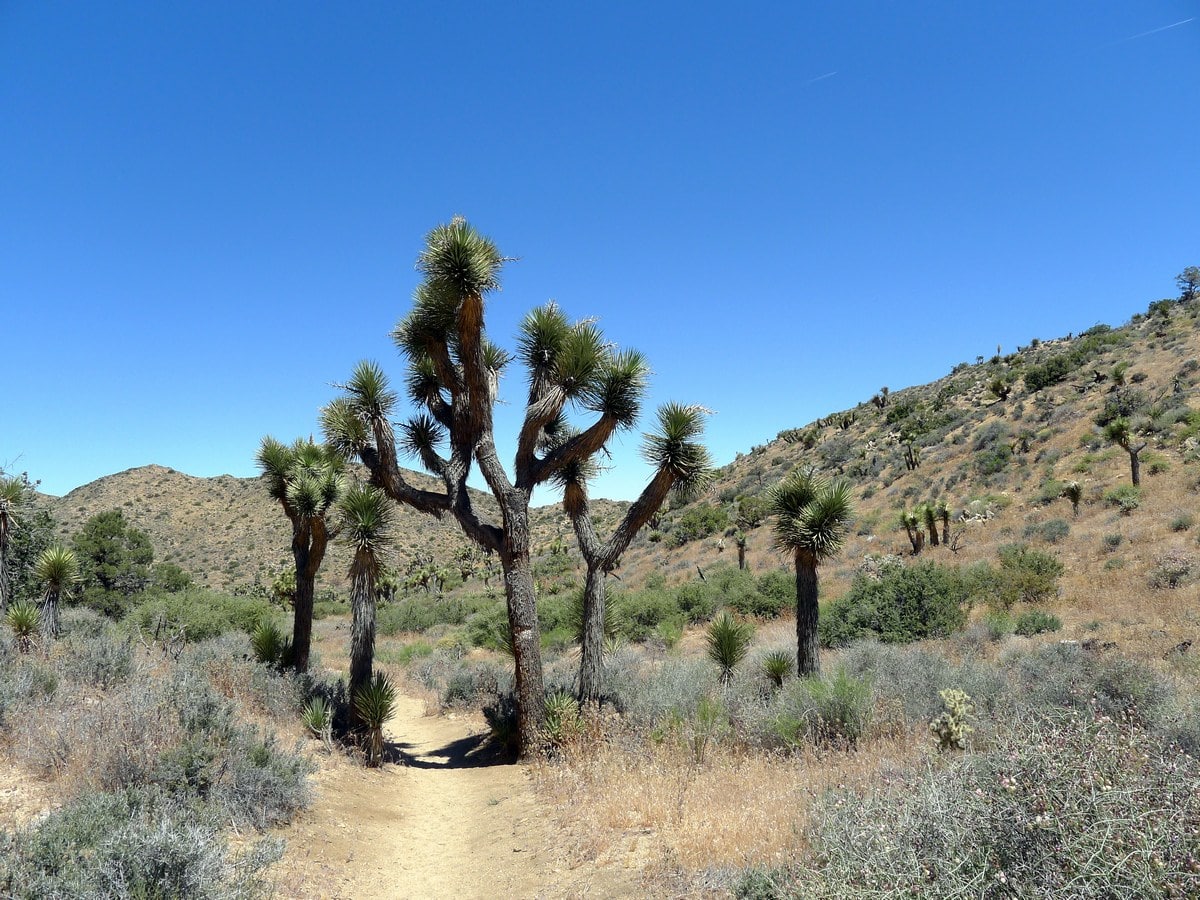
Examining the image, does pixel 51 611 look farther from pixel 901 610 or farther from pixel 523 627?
pixel 901 610

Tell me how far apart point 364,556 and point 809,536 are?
24.5ft

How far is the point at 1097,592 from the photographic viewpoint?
51.5ft

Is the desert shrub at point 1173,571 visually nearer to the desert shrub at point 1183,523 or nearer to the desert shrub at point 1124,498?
the desert shrub at point 1183,523

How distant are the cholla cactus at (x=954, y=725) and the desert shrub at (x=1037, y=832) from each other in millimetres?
2626

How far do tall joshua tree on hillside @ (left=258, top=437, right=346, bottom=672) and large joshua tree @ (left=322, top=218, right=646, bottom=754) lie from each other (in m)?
1.14

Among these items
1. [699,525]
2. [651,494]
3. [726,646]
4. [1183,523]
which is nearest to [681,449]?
[651,494]

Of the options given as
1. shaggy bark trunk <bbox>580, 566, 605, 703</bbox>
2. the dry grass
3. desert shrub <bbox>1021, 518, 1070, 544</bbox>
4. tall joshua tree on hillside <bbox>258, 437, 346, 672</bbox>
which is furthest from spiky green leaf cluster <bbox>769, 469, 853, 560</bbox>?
desert shrub <bbox>1021, 518, 1070, 544</bbox>

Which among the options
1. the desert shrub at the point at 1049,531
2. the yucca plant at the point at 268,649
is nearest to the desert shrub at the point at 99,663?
the yucca plant at the point at 268,649

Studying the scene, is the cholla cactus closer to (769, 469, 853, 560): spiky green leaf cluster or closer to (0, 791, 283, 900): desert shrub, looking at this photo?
(769, 469, 853, 560): spiky green leaf cluster

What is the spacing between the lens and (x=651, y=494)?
1079 cm

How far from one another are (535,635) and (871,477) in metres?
33.8

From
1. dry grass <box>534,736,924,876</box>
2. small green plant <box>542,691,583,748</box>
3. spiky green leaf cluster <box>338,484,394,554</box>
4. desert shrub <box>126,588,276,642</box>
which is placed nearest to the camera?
dry grass <box>534,736,924,876</box>

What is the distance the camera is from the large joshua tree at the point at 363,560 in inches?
416

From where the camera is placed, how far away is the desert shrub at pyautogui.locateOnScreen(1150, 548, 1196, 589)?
1442 centimetres
